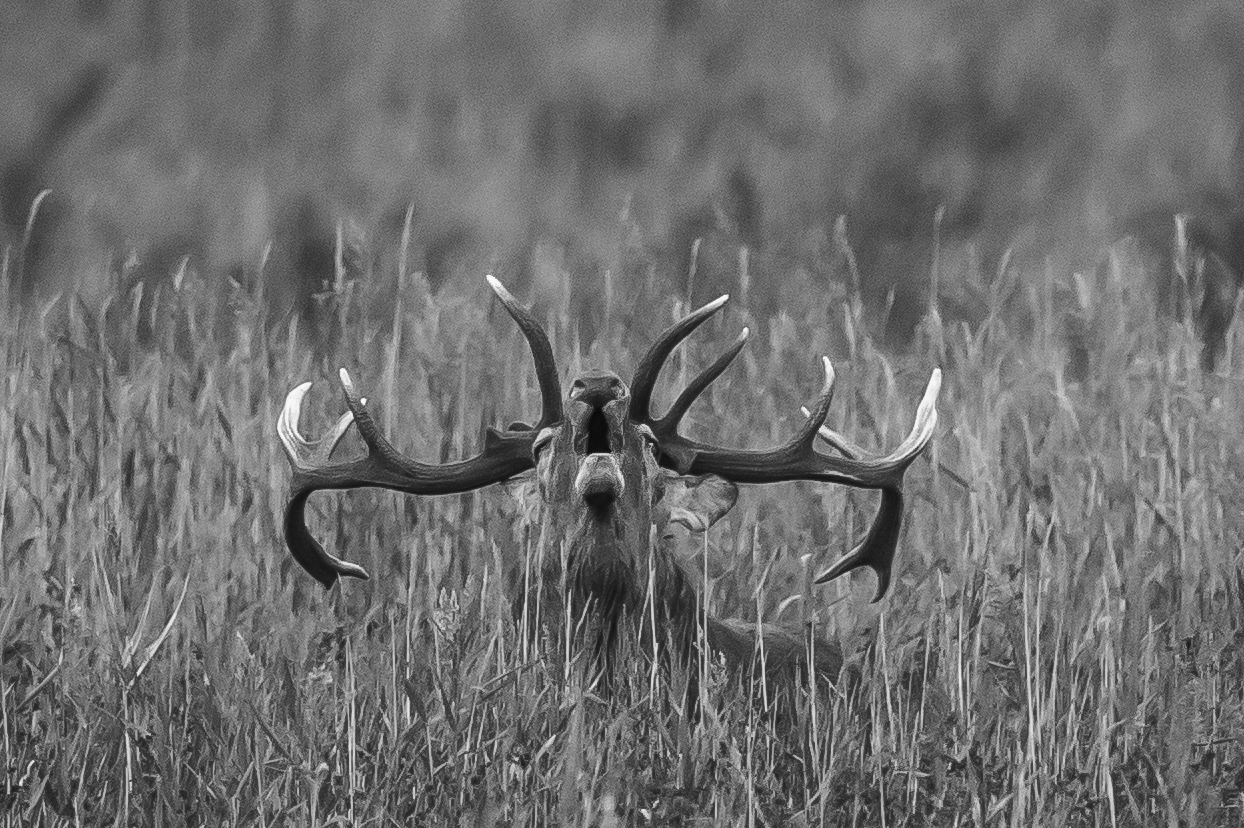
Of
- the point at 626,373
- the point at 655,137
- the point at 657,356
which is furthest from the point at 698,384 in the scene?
the point at 655,137

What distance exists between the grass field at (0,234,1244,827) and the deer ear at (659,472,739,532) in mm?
229

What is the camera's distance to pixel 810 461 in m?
4.19

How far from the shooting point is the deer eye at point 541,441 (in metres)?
4.02

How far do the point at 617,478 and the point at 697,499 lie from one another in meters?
0.42

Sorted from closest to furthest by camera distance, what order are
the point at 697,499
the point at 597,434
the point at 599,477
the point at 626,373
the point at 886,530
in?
the point at 599,477 < the point at 597,434 < the point at 697,499 < the point at 886,530 < the point at 626,373

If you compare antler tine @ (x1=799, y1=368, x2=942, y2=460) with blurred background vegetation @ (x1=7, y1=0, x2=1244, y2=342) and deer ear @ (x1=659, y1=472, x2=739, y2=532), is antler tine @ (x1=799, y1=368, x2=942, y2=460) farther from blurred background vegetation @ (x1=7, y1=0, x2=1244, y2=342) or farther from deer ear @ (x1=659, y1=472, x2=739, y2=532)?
blurred background vegetation @ (x1=7, y1=0, x2=1244, y2=342)

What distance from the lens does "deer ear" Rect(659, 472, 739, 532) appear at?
415 cm

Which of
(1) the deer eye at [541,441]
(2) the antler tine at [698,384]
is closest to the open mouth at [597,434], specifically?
(1) the deer eye at [541,441]

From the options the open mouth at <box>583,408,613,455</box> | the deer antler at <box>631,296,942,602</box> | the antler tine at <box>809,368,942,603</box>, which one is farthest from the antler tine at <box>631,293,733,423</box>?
the antler tine at <box>809,368,942,603</box>

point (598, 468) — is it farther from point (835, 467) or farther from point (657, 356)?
point (835, 467)

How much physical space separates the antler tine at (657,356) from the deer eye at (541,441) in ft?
0.58

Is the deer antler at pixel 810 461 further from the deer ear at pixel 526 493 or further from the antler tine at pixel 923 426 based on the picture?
the deer ear at pixel 526 493

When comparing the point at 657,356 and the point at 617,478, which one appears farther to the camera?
the point at 657,356

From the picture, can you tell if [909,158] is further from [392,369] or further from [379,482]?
[379,482]
